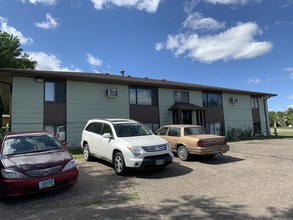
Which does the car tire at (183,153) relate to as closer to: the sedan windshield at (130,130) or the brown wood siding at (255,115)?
the sedan windshield at (130,130)

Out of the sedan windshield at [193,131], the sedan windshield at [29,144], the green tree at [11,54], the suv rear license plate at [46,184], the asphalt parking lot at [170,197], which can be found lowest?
the asphalt parking lot at [170,197]

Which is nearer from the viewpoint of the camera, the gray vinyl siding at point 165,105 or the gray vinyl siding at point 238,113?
the gray vinyl siding at point 165,105

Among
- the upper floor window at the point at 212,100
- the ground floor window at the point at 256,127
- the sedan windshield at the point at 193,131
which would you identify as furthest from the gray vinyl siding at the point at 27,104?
the ground floor window at the point at 256,127

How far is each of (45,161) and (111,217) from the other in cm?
226

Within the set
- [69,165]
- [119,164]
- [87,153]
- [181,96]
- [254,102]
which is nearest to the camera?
[69,165]

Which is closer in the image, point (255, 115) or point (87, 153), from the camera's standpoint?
point (87, 153)

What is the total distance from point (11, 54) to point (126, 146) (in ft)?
106

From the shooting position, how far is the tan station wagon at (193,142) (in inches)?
363

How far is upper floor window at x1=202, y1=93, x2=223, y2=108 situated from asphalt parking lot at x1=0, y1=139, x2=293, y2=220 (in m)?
13.6

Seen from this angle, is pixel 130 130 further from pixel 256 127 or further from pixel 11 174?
pixel 256 127

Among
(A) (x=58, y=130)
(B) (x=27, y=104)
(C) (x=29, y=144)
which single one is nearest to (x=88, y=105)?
(A) (x=58, y=130)

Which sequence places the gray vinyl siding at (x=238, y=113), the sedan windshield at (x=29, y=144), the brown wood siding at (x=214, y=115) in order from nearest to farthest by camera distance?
the sedan windshield at (x=29, y=144) < the brown wood siding at (x=214, y=115) < the gray vinyl siding at (x=238, y=113)

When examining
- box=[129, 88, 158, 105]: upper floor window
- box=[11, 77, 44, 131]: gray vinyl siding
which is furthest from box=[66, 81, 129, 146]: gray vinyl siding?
box=[11, 77, 44, 131]: gray vinyl siding

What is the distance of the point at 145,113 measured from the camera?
17.7 m
